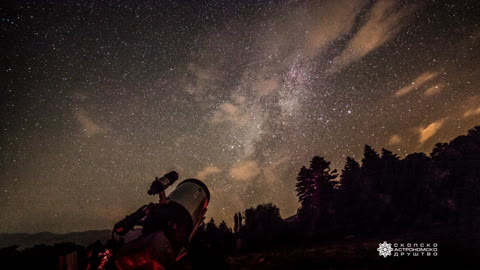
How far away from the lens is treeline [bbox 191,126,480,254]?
16609mm

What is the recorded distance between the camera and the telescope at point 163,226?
4098 millimetres

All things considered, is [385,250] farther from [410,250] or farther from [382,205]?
[382,205]

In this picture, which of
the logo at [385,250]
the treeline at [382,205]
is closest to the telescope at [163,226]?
the treeline at [382,205]

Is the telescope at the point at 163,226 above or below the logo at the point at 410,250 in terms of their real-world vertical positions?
above

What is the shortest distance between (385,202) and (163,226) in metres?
22.2

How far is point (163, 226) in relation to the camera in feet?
17.9

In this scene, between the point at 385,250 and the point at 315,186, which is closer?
the point at 385,250

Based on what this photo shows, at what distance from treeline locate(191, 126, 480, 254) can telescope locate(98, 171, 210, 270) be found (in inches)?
201

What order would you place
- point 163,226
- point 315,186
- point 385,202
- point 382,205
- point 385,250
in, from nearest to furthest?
point 163,226 < point 385,250 < point 382,205 < point 385,202 < point 315,186

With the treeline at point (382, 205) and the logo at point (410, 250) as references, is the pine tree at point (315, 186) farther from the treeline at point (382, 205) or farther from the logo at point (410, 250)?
the logo at point (410, 250)

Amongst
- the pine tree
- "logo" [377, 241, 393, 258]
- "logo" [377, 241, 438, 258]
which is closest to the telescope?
"logo" [377, 241, 393, 258]

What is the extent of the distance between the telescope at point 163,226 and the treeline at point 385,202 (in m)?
5.11

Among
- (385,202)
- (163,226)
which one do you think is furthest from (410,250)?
(385,202)

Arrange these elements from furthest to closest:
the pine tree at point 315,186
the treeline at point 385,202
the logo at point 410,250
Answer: the pine tree at point 315,186
the treeline at point 385,202
the logo at point 410,250
